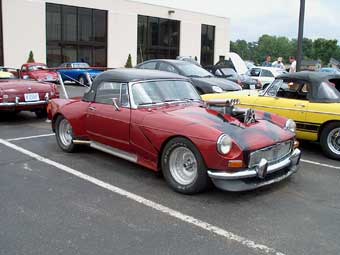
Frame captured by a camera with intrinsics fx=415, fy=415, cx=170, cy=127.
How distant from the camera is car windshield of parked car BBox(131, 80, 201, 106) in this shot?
578 cm

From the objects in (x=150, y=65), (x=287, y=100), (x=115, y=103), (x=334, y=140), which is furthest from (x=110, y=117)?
(x=150, y=65)

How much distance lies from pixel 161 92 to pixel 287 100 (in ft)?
9.04

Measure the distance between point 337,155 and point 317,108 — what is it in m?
0.85

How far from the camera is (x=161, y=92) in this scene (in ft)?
19.5

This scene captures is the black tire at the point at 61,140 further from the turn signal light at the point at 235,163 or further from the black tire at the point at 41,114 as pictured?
the black tire at the point at 41,114

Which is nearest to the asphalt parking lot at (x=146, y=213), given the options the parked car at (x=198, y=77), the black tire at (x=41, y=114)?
the black tire at (x=41, y=114)

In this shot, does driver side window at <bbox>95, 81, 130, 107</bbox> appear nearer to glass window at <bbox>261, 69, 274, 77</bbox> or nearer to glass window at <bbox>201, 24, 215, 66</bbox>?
glass window at <bbox>261, 69, 274, 77</bbox>

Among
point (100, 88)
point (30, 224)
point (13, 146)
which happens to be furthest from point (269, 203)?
point (13, 146)

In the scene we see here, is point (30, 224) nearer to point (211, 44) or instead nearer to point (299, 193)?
point (299, 193)

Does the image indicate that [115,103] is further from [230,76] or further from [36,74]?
[36,74]

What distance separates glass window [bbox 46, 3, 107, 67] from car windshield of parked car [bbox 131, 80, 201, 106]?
992 inches

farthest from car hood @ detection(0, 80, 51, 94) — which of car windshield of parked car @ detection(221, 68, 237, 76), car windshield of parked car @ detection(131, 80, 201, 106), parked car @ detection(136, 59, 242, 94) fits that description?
car windshield of parked car @ detection(221, 68, 237, 76)

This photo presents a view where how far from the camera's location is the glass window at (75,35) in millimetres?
29578

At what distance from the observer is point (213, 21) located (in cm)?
4112
